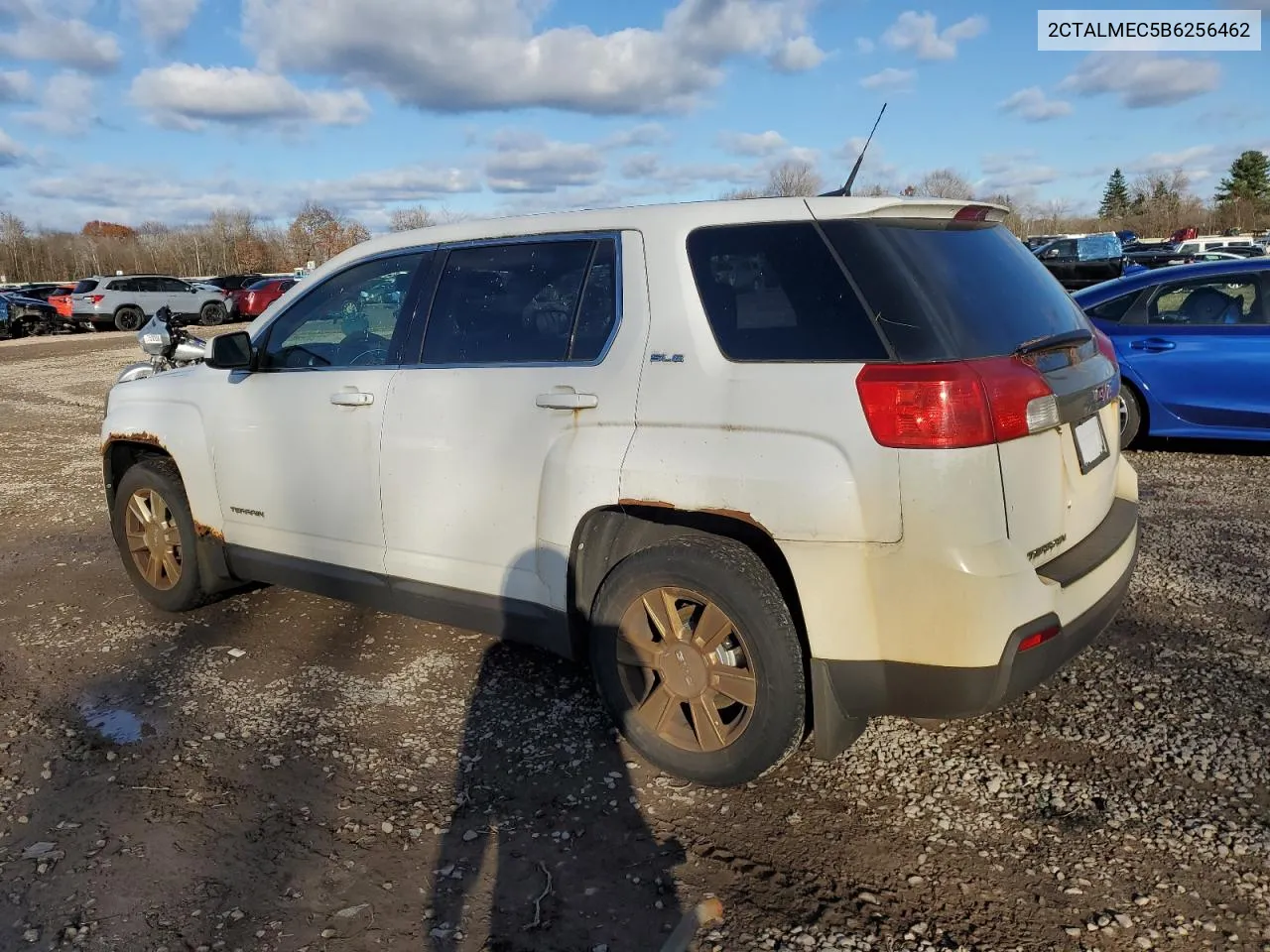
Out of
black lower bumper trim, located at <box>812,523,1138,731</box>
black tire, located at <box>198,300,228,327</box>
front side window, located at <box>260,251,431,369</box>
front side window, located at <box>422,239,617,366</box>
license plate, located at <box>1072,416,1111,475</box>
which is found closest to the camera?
black lower bumper trim, located at <box>812,523,1138,731</box>

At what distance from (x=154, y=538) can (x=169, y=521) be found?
16 cm

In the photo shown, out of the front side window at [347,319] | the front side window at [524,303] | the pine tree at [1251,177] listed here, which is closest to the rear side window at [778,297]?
the front side window at [524,303]

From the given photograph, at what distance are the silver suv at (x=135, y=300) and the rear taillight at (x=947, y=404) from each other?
3097 centimetres

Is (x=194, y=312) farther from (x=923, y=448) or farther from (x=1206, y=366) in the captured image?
(x=923, y=448)

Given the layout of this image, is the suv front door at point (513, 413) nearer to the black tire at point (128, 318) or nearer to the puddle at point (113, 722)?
the puddle at point (113, 722)

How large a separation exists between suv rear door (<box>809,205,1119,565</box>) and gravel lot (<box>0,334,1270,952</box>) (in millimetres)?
838

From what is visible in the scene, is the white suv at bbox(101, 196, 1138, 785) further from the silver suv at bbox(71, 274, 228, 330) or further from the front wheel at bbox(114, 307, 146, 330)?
the front wheel at bbox(114, 307, 146, 330)

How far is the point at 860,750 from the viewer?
10.9 ft

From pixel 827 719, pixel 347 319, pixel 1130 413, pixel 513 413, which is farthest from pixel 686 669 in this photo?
pixel 1130 413

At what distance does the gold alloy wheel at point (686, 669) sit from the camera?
9.82 ft

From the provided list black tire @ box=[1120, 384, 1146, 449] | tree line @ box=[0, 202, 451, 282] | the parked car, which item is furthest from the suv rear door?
tree line @ box=[0, 202, 451, 282]

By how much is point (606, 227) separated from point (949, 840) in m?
2.27

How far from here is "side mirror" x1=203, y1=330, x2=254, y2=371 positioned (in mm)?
4168

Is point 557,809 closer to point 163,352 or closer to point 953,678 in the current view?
point 953,678
